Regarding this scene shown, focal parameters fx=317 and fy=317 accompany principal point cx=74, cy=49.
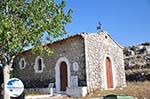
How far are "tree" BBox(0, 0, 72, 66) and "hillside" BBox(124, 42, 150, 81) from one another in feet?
58.6

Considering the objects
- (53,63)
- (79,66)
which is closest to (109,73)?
(79,66)

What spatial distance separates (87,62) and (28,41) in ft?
30.3

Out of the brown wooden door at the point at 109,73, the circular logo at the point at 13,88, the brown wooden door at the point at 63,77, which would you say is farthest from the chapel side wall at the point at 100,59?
the circular logo at the point at 13,88

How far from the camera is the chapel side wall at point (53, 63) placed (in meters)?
23.8

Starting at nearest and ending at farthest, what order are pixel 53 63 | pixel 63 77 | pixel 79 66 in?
pixel 79 66
pixel 63 77
pixel 53 63

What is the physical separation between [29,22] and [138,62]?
23.1 metres

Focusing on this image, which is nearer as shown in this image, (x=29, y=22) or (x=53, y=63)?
(x=29, y=22)

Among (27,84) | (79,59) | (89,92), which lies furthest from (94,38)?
(27,84)

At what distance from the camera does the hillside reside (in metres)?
32.0

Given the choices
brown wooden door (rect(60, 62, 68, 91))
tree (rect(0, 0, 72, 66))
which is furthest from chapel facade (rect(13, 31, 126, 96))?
tree (rect(0, 0, 72, 66))

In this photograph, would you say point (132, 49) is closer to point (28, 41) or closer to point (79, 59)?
point (79, 59)

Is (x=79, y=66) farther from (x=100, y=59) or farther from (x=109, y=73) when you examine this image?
(x=109, y=73)

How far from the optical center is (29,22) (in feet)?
50.6

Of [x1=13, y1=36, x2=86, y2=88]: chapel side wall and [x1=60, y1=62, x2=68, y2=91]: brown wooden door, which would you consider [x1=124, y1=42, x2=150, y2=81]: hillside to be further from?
[x1=13, y1=36, x2=86, y2=88]: chapel side wall
